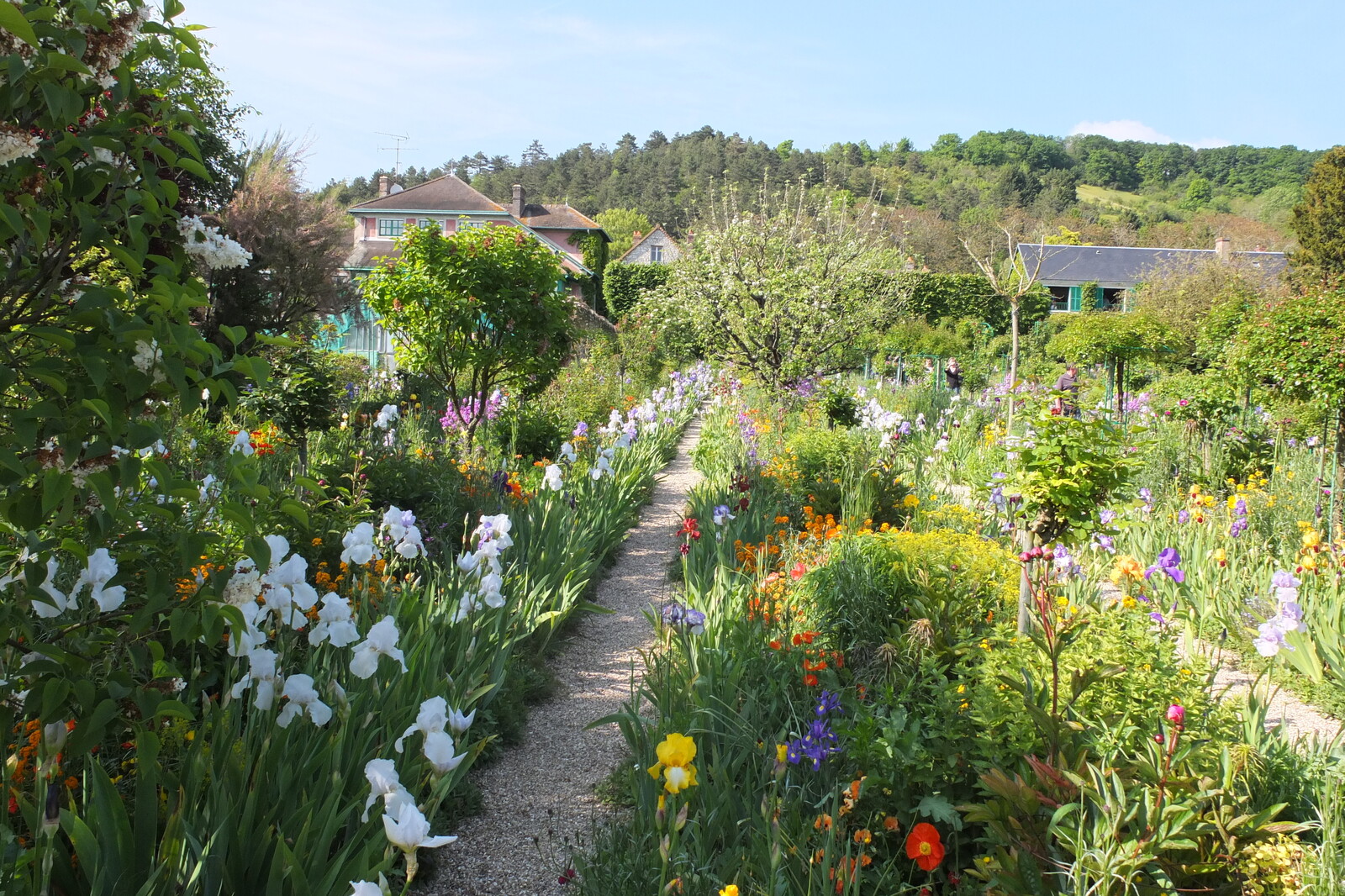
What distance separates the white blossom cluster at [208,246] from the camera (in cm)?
185

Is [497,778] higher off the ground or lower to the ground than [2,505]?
lower

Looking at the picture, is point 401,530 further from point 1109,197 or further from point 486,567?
point 1109,197

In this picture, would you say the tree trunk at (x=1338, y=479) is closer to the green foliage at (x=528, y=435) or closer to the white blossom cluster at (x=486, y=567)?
the white blossom cluster at (x=486, y=567)

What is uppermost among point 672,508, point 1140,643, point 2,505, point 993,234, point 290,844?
point 993,234

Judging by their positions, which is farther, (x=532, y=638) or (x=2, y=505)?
(x=532, y=638)

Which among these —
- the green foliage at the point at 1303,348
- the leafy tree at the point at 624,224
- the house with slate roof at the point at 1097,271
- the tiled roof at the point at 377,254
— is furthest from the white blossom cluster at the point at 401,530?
the leafy tree at the point at 624,224

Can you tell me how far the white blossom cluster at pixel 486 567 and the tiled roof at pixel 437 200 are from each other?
34605 millimetres

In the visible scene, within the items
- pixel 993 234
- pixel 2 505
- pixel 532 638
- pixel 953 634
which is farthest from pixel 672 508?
pixel 993 234

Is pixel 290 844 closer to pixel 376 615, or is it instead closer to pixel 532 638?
pixel 376 615

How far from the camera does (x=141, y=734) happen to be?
1616 millimetres

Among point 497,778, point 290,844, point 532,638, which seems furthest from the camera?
point 532,638

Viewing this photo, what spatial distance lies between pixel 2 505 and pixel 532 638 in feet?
10.1

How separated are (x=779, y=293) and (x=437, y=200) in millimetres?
29827

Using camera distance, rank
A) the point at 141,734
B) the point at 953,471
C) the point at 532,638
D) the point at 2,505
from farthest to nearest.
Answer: the point at 953,471 < the point at 532,638 < the point at 141,734 < the point at 2,505
